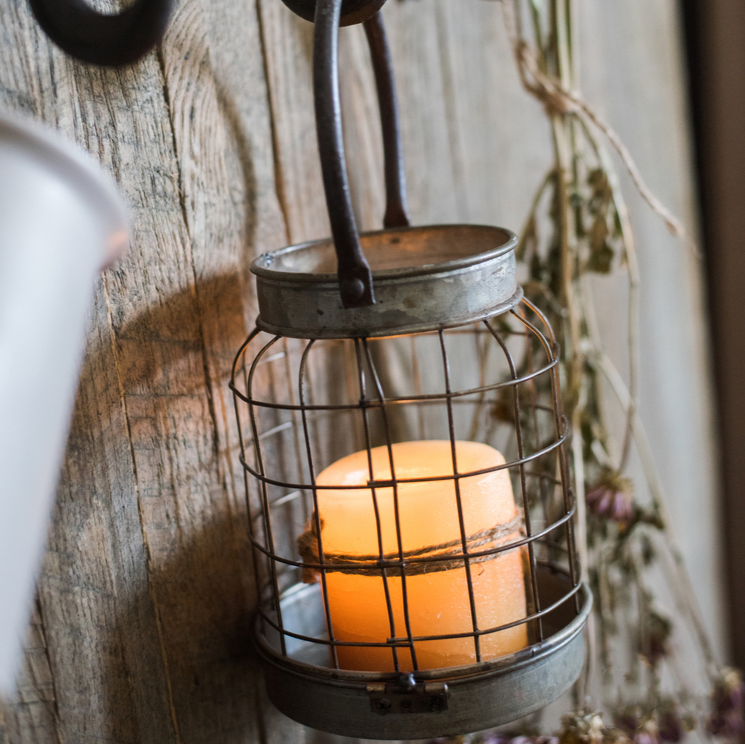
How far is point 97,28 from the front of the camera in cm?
54

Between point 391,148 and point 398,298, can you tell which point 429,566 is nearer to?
point 398,298

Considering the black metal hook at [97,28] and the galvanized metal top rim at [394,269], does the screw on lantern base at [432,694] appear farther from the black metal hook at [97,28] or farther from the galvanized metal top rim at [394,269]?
the black metal hook at [97,28]

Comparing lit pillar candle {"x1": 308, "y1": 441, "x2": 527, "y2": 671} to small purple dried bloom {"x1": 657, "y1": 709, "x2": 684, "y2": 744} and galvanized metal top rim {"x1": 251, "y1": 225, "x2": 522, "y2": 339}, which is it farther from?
small purple dried bloom {"x1": 657, "y1": 709, "x2": 684, "y2": 744}

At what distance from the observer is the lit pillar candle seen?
0.58 m

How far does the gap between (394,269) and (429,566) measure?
223 millimetres

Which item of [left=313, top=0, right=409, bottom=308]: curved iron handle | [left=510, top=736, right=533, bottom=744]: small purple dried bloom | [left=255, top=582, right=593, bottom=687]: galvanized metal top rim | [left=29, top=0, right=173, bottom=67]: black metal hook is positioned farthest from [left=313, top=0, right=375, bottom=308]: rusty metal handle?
[left=510, top=736, right=533, bottom=744]: small purple dried bloom

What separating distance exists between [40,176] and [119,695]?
0.48 metres

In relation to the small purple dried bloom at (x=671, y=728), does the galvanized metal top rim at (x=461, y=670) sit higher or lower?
higher

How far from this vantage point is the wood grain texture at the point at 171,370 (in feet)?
1.93

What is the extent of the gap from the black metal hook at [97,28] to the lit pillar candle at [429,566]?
342mm

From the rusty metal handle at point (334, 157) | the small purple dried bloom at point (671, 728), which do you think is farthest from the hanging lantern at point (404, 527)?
the small purple dried bloom at point (671, 728)

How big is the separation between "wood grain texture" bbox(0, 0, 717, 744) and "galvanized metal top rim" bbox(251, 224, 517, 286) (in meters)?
0.09

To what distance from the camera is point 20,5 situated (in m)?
0.54

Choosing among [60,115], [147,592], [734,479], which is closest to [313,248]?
[60,115]
